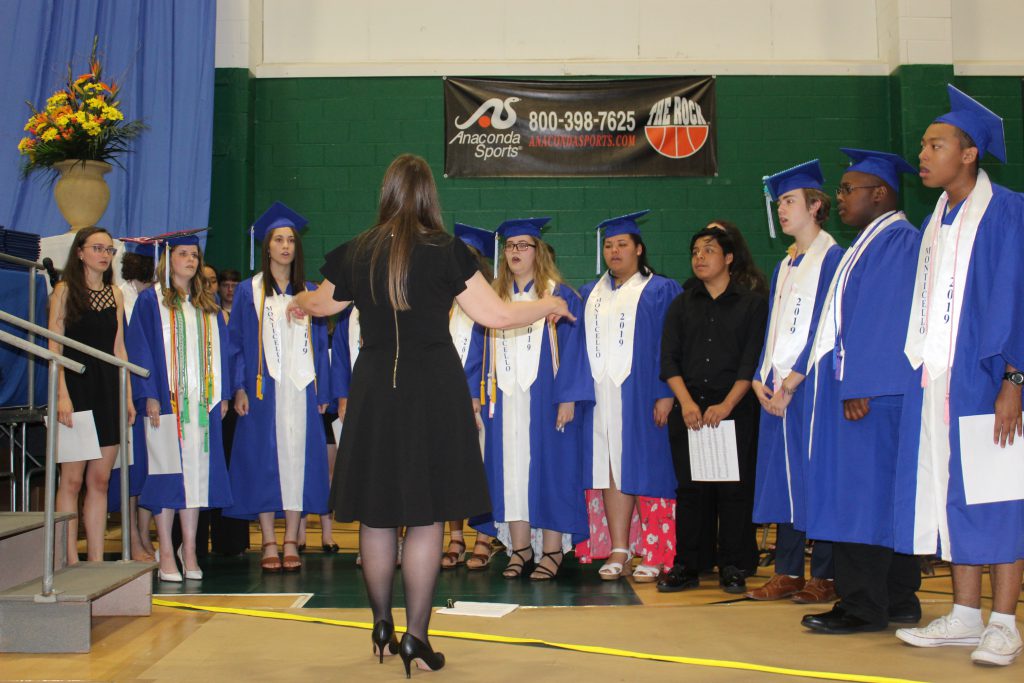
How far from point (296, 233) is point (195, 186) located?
2.83 metres

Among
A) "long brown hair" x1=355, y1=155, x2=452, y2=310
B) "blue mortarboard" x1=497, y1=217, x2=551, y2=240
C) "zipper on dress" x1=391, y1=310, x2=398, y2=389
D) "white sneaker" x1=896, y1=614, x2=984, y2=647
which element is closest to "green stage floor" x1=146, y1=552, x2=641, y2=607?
"white sneaker" x1=896, y1=614, x2=984, y2=647

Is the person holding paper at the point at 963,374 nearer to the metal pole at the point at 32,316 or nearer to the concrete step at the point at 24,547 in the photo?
the concrete step at the point at 24,547

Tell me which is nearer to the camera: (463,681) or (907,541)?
(463,681)

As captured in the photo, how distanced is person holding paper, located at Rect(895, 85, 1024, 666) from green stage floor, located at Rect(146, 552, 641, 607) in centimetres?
137

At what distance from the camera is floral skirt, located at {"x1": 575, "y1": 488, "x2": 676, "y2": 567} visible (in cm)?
493

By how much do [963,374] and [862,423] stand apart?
47 centimetres

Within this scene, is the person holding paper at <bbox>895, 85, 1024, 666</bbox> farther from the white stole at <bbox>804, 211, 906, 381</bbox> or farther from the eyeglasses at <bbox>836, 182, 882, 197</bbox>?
the eyeglasses at <bbox>836, 182, 882, 197</bbox>

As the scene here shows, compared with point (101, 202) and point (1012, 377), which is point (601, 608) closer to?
point (1012, 377)

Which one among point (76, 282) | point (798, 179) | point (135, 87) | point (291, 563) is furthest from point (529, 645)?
point (135, 87)

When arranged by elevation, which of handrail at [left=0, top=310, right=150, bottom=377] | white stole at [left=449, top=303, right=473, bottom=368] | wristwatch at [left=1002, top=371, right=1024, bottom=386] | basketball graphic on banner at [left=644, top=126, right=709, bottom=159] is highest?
basketball graphic on banner at [left=644, top=126, right=709, bottom=159]

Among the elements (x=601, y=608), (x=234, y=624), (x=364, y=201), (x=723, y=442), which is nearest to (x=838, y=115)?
(x=364, y=201)

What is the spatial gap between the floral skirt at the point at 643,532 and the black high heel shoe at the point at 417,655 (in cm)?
197

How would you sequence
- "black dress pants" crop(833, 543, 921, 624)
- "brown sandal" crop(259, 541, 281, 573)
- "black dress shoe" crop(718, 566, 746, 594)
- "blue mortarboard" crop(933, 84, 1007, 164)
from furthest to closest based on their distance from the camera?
"brown sandal" crop(259, 541, 281, 573) < "black dress shoe" crop(718, 566, 746, 594) < "black dress pants" crop(833, 543, 921, 624) < "blue mortarboard" crop(933, 84, 1007, 164)

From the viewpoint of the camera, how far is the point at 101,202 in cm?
639
